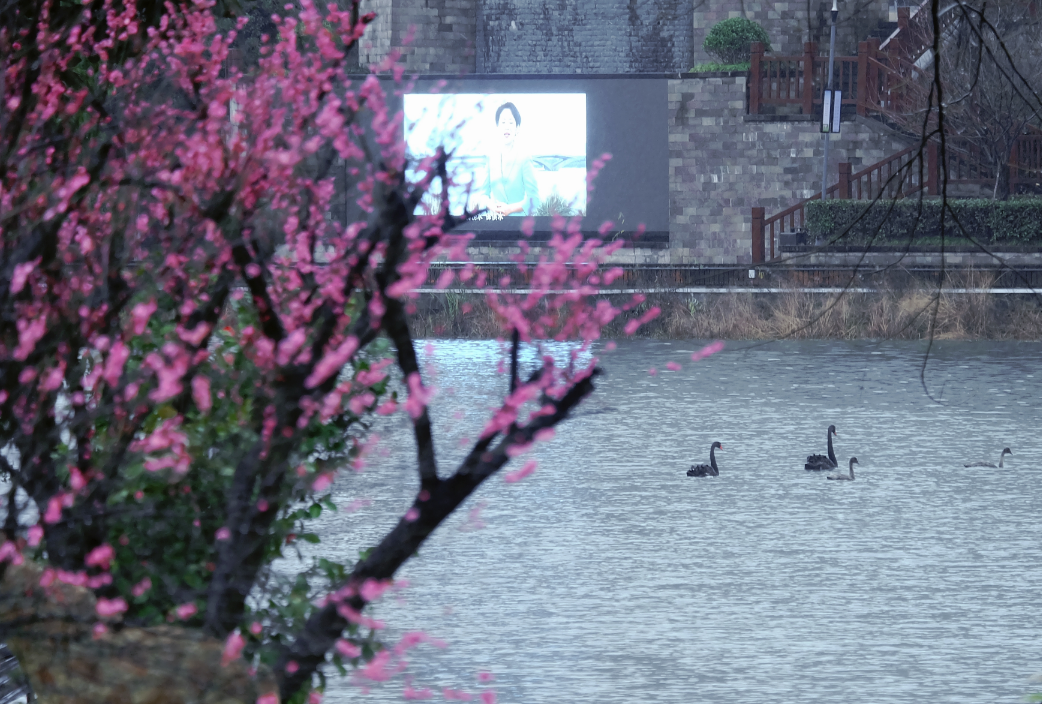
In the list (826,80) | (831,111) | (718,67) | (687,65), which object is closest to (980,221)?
(831,111)

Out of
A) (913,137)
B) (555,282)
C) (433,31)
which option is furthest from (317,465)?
(433,31)

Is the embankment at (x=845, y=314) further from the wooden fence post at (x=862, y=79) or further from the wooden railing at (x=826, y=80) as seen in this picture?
the wooden fence post at (x=862, y=79)

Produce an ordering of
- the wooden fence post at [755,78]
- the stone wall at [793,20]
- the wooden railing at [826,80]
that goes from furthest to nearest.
A: the stone wall at [793,20] → the wooden fence post at [755,78] → the wooden railing at [826,80]

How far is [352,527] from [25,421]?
7889 millimetres

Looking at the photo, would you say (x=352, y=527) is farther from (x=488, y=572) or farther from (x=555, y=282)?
(x=555, y=282)

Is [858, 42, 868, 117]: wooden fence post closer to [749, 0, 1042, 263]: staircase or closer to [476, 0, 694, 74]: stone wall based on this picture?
[749, 0, 1042, 263]: staircase

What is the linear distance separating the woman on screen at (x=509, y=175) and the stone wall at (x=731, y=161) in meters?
3.62

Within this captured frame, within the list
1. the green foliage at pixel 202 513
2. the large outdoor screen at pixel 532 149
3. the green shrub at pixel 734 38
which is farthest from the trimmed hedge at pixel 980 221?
the green foliage at pixel 202 513

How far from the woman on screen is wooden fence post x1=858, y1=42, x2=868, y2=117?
8.11 meters

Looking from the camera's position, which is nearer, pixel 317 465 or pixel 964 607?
pixel 317 465

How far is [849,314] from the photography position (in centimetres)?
2694

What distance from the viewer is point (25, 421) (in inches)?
166

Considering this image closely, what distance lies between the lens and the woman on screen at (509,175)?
42.1m

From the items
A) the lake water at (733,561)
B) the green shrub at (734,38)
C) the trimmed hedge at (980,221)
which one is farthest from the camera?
the green shrub at (734,38)
